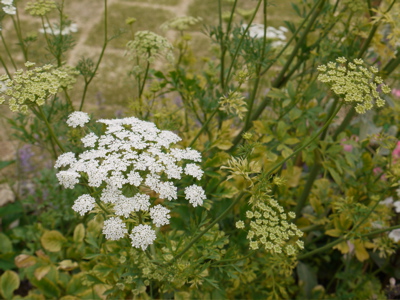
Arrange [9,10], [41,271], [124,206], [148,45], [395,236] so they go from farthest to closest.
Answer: [41,271], [395,236], [148,45], [9,10], [124,206]

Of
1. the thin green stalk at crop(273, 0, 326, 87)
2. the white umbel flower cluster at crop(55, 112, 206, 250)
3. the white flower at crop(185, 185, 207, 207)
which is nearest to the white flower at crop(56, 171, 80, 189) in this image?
the white umbel flower cluster at crop(55, 112, 206, 250)

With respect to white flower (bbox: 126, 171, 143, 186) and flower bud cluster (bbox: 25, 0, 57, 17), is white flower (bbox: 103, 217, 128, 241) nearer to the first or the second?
white flower (bbox: 126, 171, 143, 186)

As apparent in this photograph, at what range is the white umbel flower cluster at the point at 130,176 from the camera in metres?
1.16

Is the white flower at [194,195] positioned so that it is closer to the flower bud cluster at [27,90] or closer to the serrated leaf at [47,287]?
Answer: the flower bud cluster at [27,90]

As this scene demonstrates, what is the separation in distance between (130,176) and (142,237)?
19 centimetres

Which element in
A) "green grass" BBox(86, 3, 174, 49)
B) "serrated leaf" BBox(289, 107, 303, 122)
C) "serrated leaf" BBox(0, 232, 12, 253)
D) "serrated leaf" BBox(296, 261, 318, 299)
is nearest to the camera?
"serrated leaf" BBox(289, 107, 303, 122)

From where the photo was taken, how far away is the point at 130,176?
1.17 m

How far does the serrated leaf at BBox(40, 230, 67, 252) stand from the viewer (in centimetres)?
213

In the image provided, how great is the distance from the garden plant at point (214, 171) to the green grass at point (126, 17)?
1.76m

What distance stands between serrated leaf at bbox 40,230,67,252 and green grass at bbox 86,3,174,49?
272 centimetres

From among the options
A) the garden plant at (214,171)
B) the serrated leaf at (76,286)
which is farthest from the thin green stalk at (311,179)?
the serrated leaf at (76,286)

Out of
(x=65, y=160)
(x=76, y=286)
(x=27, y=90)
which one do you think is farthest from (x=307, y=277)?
(x=27, y=90)

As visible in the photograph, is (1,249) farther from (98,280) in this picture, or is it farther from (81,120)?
(81,120)

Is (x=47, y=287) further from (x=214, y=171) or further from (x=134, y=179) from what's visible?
(x=134, y=179)
